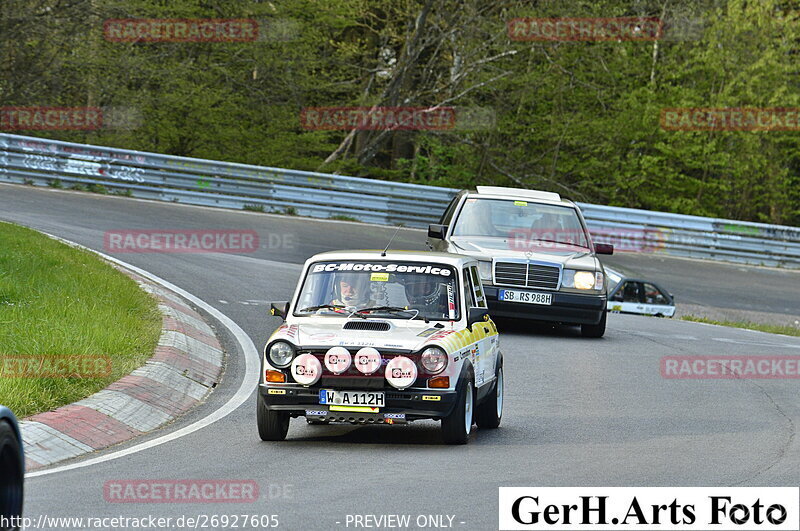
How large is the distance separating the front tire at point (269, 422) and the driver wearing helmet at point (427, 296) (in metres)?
1.52

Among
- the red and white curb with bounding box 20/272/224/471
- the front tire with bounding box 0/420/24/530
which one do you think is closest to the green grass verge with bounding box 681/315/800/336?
the red and white curb with bounding box 20/272/224/471

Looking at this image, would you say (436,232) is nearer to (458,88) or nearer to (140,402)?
(140,402)

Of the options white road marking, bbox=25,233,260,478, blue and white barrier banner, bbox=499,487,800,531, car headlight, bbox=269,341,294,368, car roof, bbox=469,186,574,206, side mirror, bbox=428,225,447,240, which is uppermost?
car roof, bbox=469,186,574,206

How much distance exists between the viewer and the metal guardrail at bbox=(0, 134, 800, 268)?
91.8 ft

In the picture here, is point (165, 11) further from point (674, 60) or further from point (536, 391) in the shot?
point (536, 391)

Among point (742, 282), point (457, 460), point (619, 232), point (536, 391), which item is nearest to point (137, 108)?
point (619, 232)

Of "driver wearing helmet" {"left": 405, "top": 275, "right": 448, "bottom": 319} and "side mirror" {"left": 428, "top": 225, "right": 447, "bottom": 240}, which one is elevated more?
"side mirror" {"left": 428, "top": 225, "right": 447, "bottom": 240}

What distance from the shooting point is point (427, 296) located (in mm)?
10164

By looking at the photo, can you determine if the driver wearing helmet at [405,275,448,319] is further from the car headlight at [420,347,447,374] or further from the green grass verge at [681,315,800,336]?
the green grass verge at [681,315,800,336]

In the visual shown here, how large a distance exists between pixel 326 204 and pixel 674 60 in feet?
54.4

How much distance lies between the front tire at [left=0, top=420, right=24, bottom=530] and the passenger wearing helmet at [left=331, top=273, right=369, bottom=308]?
5254 mm

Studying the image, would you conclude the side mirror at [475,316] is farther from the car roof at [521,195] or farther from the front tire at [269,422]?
the car roof at [521,195]

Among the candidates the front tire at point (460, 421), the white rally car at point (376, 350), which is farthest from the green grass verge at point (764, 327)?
the front tire at point (460, 421)

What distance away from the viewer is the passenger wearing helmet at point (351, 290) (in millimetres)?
10078
